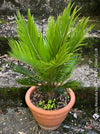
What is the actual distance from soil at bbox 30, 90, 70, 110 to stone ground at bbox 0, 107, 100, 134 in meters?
0.49

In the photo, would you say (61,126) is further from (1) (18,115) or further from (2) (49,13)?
(2) (49,13)

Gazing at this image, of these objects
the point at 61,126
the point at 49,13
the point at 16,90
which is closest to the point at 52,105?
the point at 61,126

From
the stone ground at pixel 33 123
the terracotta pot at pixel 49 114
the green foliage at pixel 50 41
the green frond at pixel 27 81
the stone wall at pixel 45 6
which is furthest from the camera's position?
the stone wall at pixel 45 6

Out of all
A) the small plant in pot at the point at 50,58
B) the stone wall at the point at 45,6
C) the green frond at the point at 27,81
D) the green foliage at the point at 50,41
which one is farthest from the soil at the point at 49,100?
the stone wall at the point at 45,6

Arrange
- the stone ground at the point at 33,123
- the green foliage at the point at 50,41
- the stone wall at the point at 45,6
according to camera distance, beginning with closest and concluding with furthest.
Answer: the green foliage at the point at 50,41, the stone ground at the point at 33,123, the stone wall at the point at 45,6

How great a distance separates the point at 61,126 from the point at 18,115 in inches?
26.9

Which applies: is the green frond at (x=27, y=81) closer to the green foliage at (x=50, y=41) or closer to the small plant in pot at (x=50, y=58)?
the small plant in pot at (x=50, y=58)

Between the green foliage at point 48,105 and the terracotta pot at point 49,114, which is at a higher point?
the green foliage at point 48,105

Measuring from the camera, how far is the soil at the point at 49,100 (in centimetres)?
199

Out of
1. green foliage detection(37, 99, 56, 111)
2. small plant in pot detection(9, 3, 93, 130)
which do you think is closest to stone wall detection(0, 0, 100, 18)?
small plant in pot detection(9, 3, 93, 130)

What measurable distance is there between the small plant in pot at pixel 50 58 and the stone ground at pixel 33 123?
16 cm

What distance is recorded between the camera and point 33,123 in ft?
7.86

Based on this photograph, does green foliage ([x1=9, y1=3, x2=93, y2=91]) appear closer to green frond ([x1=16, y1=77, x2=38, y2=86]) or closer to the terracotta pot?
green frond ([x1=16, y1=77, x2=38, y2=86])

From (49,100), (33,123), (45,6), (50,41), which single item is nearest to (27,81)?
(49,100)
